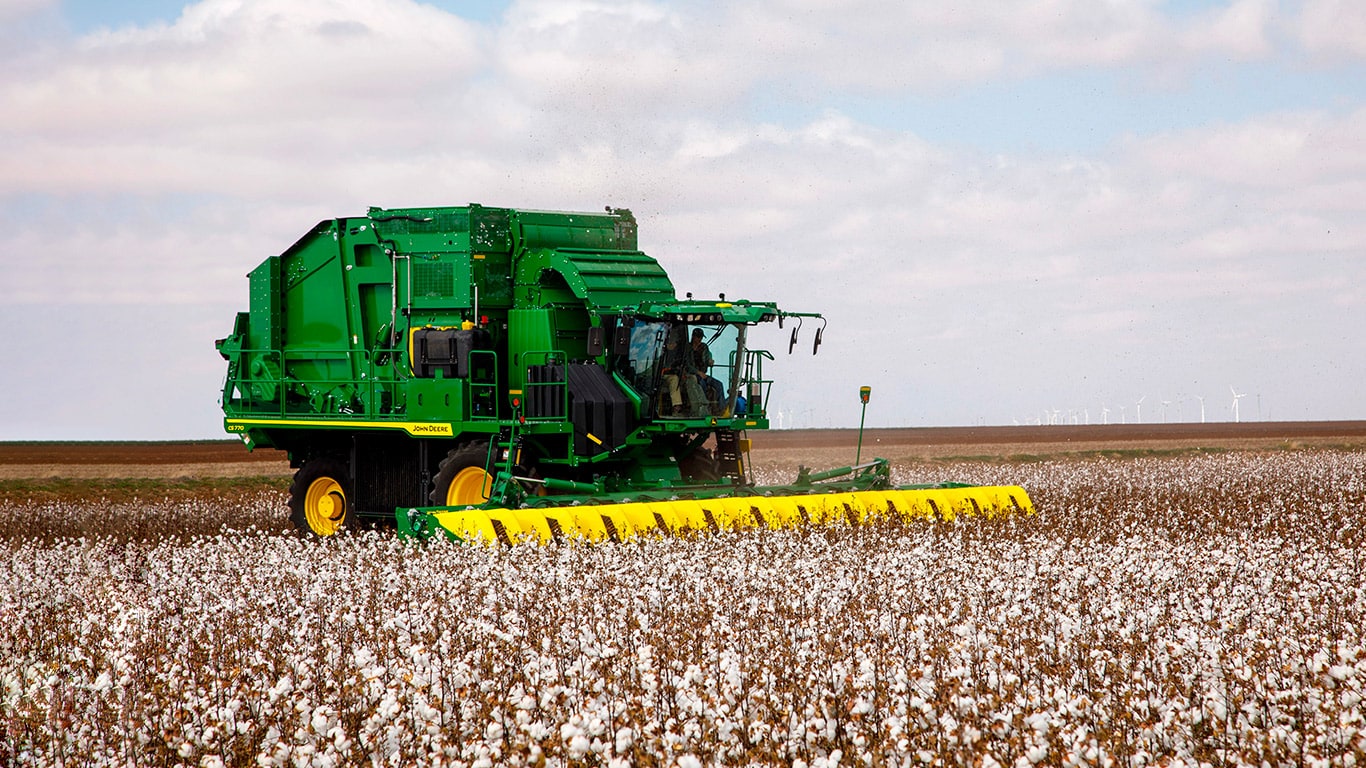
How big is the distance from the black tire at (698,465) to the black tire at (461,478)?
2.60m

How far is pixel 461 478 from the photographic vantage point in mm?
14914

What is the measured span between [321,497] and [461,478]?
2.69 metres

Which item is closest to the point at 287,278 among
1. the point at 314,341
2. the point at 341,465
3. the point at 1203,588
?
the point at 314,341

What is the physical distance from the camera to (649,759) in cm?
504

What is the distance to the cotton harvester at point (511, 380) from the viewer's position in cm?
1473

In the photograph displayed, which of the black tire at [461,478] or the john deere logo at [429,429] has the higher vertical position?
the john deere logo at [429,429]

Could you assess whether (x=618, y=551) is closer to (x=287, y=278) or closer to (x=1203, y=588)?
(x=1203, y=588)

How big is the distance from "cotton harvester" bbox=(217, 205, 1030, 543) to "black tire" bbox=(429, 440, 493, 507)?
0.02 m

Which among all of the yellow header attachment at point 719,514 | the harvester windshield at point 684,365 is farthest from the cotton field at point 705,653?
the harvester windshield at point 684,365

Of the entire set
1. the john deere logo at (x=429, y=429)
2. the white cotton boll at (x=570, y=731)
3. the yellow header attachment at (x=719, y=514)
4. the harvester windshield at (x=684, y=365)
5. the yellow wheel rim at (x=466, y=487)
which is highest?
the harvester windshield at (x=684, y=365)

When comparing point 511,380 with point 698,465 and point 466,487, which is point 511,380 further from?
point 698,465

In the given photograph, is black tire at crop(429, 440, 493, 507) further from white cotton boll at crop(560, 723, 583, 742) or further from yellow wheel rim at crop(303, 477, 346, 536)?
white cotton boll at crop(560, 723, 583, 742)

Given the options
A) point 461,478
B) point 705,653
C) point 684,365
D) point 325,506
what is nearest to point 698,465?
point 684,365

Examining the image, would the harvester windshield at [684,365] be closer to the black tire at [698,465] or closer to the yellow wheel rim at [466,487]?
the black tire at [698,465]
